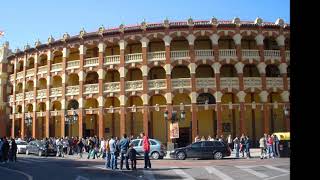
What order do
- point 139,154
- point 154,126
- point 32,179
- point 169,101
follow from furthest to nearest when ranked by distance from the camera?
point 154,126
point 169,101
point 139,154
point 32,179

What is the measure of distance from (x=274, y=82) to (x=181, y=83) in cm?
985

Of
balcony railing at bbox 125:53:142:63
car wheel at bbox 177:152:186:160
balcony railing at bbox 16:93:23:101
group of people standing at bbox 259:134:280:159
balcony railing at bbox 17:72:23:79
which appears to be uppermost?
balcony railing at bbox 125:53:142:63

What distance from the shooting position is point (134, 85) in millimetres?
43781

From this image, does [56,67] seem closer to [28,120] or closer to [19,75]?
[28,120]

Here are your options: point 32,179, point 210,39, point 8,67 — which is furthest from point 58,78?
point 32,179

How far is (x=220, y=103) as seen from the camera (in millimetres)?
42469

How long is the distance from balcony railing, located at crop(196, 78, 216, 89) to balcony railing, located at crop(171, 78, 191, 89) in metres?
0.94

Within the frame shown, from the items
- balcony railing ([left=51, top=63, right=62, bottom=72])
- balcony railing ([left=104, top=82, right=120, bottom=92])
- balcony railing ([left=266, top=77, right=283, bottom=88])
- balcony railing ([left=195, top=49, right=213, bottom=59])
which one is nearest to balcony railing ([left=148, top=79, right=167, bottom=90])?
balcony railing ([left=104, top=82, right=120, bottom=92])

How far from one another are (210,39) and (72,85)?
17.2 m

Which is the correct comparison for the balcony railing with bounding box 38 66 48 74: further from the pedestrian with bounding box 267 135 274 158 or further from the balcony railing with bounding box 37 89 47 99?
the pedestrian with bounding box 267 135 274 158

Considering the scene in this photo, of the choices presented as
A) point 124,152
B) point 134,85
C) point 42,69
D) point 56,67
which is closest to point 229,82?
point 134,85

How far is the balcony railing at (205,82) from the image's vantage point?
140 ft

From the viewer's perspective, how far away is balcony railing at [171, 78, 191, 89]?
42.7m
